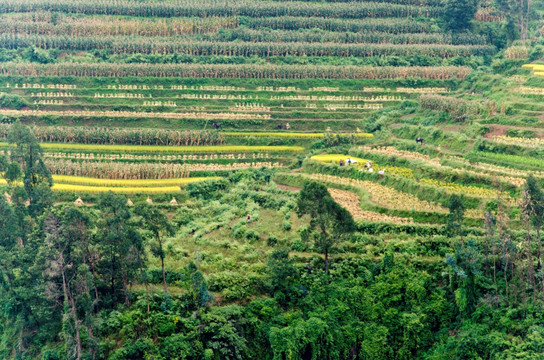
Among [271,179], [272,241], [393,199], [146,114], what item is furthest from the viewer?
[146,114]

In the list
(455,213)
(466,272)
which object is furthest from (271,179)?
(466,272)

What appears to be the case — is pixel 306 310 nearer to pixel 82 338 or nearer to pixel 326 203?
pixel 326 203

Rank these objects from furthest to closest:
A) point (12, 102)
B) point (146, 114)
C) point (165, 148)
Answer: point (12, 102)
point (146, 114)
point (165, 148)

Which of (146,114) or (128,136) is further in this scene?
(146,114)

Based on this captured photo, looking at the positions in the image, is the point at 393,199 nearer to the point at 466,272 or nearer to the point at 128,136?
the point at 466,272

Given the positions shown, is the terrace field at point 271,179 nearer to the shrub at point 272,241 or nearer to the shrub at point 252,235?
the shrub at point 252,235

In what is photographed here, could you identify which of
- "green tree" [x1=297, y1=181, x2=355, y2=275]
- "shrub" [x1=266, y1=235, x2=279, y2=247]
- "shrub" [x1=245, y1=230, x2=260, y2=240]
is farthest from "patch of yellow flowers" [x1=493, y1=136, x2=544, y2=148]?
"shrub" [x1=245, y1=230, x2=260, y2=240]
